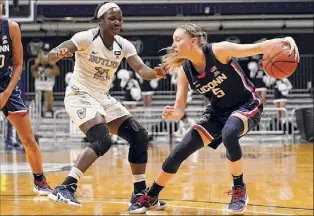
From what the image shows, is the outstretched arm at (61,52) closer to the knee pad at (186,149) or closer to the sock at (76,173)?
the sock at (76,173)

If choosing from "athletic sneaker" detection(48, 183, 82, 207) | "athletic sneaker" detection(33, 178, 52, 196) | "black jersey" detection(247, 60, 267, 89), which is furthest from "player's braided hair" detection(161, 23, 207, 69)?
"black jersey" detection(247, 60, 267, 89)

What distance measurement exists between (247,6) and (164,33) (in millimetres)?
3302

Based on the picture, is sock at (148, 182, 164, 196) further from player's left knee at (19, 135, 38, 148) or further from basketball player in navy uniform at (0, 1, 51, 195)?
player's left knee at (19, 135, 38, 148)

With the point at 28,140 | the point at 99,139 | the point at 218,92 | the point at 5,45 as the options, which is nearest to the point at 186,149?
the point at 218,92

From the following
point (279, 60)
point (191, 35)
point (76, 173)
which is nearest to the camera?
point (279, 60)

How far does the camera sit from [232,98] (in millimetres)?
6195

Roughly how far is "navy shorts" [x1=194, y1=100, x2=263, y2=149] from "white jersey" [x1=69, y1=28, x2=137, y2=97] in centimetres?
110

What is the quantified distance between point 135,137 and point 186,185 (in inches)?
99.7

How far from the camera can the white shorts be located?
6.21 metres

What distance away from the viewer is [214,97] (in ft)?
20.4

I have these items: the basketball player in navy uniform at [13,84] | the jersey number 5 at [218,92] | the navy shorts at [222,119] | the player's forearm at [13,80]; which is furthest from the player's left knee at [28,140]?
the jersey number 5 at [218,92]

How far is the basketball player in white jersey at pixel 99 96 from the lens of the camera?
611cm

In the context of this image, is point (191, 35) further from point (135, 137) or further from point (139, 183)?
point (139, 183)

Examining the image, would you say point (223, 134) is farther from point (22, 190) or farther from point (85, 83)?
point (22, 190)
